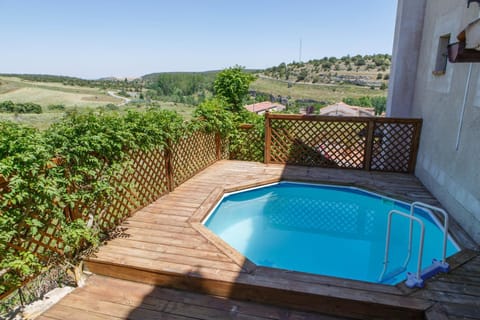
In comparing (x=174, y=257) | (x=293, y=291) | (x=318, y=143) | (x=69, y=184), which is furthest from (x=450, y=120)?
(x=69, y=184)

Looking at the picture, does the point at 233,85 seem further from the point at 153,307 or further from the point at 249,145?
the point at 153,307

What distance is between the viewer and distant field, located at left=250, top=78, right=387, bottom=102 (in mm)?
33938

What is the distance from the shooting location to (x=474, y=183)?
10.4ft

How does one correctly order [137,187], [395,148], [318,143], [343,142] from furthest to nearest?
[318,143], [343,142], [395,148], [137,187]

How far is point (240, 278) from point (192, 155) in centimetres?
318

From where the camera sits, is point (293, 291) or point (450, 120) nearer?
point (293, 291)

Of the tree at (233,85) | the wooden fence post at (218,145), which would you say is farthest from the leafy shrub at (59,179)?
the tree at (233,85)

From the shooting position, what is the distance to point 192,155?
17.3ft

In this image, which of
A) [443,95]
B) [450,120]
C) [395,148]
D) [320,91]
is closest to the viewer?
[450,120]

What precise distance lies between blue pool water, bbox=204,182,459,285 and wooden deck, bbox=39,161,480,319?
480mm

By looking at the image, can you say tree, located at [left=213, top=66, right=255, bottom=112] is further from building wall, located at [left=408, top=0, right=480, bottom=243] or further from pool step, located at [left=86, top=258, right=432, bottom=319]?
pool step, located at [left=86, top=258, right=432, bottom=319]

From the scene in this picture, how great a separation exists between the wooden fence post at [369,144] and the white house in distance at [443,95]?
2.78 feet

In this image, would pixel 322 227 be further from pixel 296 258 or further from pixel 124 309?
pixel 124 309

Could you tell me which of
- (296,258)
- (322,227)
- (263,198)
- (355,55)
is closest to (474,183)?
(322,227)
